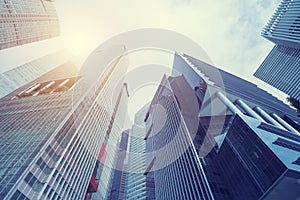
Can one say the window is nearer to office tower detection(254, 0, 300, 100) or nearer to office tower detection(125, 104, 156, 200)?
office tower detection(125, 104, 156, 200)

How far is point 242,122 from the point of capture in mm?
43031

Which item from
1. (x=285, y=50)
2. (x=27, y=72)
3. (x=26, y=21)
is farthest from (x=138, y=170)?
(x=26, y=21)

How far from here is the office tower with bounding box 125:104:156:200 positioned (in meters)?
74.6

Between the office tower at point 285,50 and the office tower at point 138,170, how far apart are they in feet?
198

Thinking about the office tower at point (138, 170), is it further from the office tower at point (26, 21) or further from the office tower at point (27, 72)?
the office tower at point (26, 21)

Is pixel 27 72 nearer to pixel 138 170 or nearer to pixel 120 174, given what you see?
pixel 120 174

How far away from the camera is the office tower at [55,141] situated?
34500mm

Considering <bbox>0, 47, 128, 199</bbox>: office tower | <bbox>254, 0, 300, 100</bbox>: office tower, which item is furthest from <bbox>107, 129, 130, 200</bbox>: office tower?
<bbox>254, 0, 300, 100</bbox>: office tower

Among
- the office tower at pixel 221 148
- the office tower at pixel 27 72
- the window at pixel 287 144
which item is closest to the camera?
the office tower at pixel 221 148

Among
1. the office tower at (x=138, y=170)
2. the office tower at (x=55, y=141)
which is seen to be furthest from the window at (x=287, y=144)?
the office tower at (x=138, y=170)

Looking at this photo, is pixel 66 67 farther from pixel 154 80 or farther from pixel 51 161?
pixel 154 80

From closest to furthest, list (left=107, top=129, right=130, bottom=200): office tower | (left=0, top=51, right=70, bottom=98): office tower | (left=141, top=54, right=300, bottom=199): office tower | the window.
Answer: (left=141, top=54, right=300, bottom=199): office tower
the window
(left=107, top=129, right=130, bottom=200): office tower
(left=0, top=51, right=70, bottom=98): office tower

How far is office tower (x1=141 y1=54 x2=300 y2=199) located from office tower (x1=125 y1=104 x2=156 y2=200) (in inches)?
205

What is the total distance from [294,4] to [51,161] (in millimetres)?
91930
